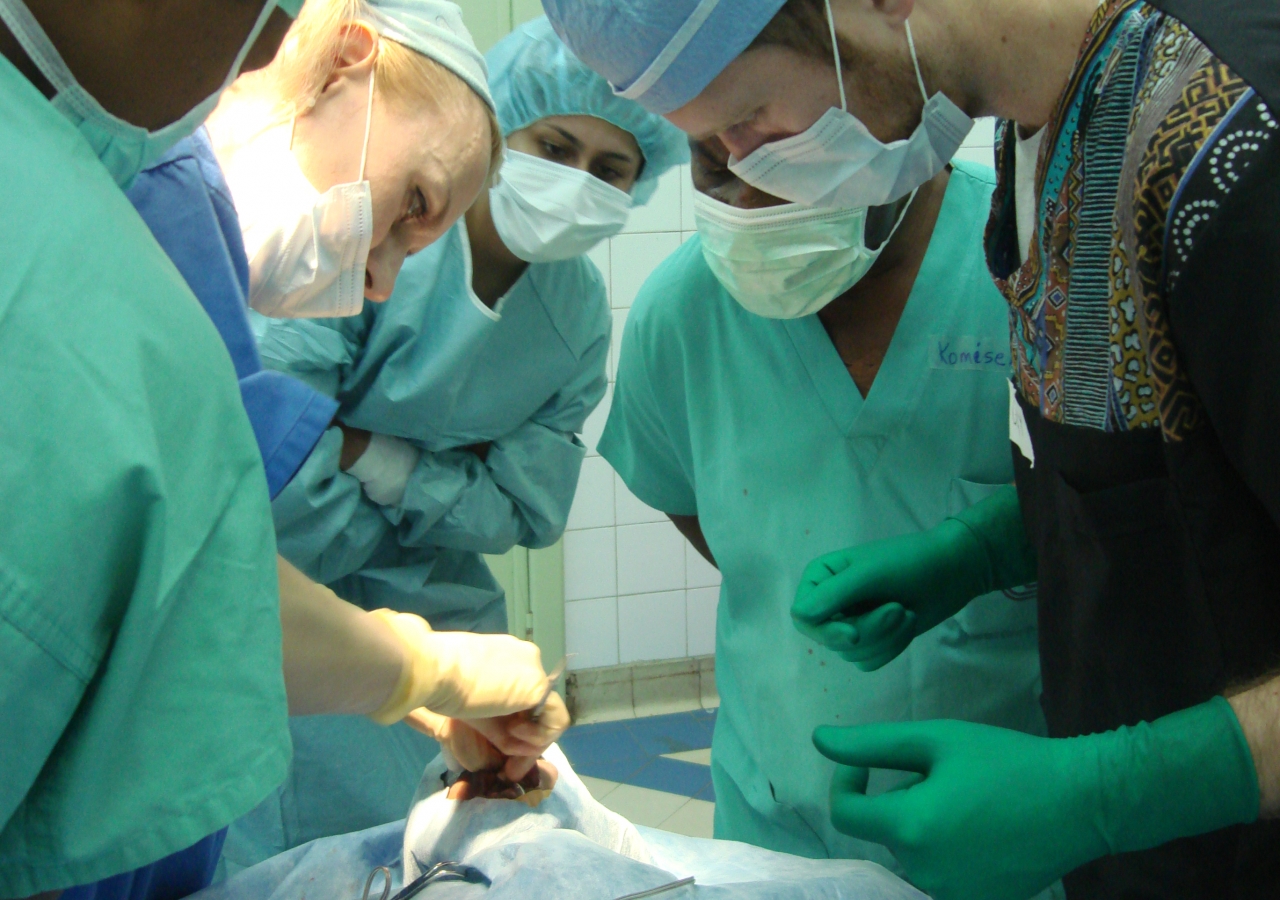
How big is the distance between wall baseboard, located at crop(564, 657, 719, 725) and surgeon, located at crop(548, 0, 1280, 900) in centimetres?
276

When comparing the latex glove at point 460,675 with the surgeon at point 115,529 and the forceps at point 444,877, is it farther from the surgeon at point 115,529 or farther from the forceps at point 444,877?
the surgeon at point 115,529

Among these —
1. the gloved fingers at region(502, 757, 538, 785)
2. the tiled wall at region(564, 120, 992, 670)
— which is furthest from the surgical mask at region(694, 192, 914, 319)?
the tiled wall at region(564, 120, 992, 670)

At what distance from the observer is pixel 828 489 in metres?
1.43

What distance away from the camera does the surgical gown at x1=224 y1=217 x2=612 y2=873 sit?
6.13 feet

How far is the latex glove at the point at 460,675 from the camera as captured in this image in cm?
114

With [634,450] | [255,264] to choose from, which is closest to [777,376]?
[634,450]

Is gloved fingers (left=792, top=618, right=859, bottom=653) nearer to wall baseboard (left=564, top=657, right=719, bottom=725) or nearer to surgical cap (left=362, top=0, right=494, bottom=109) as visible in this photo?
surgical cap (left=362, top=0, right=494, bottom=109)

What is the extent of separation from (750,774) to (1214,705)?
2.55 feet

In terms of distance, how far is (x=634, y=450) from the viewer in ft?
5.73

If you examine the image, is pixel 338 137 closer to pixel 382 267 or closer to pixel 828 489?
pixel 382 267

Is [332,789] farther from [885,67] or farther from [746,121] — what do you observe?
[885,67]

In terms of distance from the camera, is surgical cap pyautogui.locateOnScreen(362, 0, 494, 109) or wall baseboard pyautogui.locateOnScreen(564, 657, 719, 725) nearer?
surgical cap pyautogui.locateOnScreen(362, 0, 494, 109)

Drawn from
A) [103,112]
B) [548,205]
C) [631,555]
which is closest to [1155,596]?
[103,112]

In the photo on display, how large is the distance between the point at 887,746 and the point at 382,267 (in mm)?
1021
